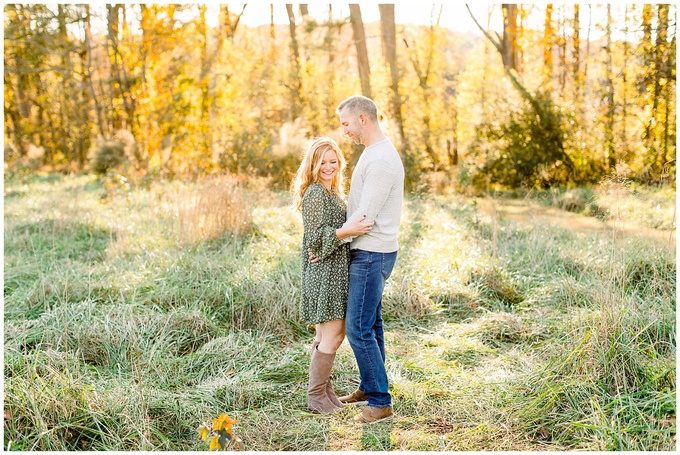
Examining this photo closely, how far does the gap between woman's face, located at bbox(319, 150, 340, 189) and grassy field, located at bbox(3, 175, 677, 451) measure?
1274 millimetres

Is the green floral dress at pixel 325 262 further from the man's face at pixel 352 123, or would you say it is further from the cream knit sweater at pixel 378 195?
the man's face at pixel 352 123

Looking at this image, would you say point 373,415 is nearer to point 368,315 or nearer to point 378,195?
point 368,315

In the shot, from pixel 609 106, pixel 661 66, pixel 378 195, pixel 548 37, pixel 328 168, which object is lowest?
pixel 378 195

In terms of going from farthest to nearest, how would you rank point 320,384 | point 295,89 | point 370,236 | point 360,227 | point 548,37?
point 548,37, point 295,89, point 320,384, point 370,236, point 360,227

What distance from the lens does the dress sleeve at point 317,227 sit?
129 inches

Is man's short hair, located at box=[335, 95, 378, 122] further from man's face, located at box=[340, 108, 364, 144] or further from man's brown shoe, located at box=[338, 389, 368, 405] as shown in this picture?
man's brown shoe, located at box=[338, 389, 368, 405]

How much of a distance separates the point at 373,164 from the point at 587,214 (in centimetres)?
682

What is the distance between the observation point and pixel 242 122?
44.5ft

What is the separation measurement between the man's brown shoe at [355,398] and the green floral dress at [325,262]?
0.54 meters

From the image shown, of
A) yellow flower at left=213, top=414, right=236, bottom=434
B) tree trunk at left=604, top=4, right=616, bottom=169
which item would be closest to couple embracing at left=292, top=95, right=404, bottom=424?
yellow flower at left=213, top=414, right=236, bottom=434

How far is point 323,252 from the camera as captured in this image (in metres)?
3.30

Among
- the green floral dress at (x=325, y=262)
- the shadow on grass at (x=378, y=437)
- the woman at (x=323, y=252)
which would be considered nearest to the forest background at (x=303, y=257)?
the shadow on grass at (x=378, y=437)

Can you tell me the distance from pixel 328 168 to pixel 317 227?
0.32 metres

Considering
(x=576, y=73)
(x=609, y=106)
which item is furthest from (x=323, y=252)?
(x=576, y=73)
